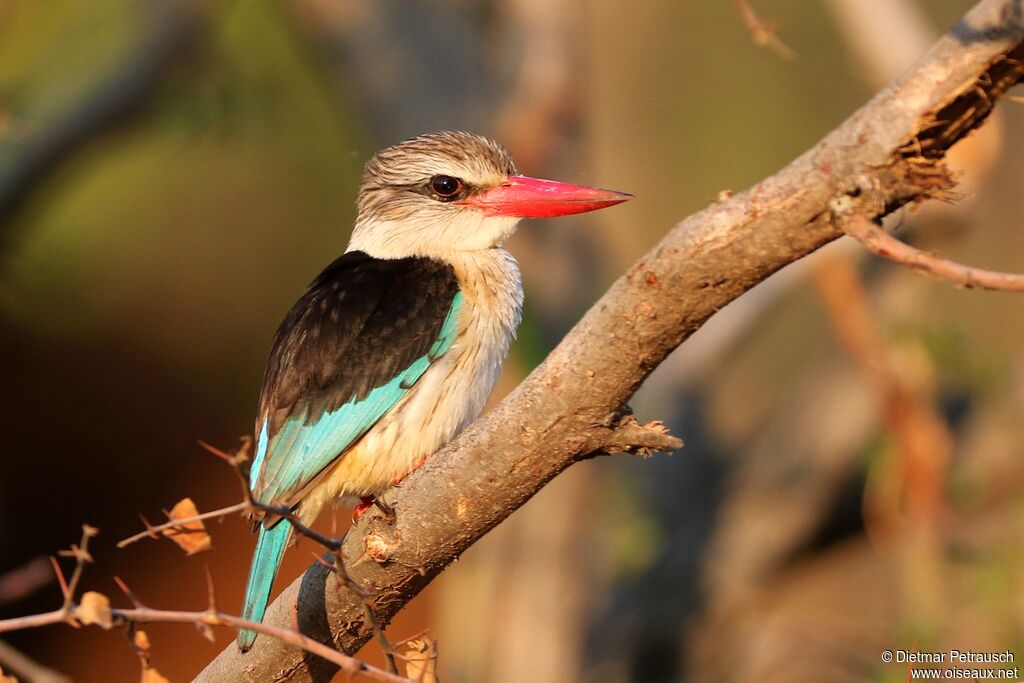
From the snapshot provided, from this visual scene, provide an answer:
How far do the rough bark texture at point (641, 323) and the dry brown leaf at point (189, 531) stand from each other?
6.7 inches

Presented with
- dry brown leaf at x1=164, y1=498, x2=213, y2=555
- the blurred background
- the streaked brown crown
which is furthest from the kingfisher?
the blurred background

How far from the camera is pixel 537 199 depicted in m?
2.83

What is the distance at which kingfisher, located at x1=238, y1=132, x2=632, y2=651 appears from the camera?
2402 millimetres

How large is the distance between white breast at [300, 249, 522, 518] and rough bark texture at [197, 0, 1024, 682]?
0.37 meters

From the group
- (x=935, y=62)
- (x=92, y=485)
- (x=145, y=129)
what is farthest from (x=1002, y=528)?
(x=92, y=485)

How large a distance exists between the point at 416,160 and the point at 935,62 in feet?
5.56

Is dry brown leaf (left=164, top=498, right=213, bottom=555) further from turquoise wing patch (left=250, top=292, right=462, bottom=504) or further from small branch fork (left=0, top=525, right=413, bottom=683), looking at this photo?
turquoise wing patch (left=250, top=292, right=462, bottom=504)

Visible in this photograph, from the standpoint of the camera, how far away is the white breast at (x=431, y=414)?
2.48 metres

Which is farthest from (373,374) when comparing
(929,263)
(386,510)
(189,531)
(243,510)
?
(929,263)

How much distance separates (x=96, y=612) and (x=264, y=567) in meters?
0.70

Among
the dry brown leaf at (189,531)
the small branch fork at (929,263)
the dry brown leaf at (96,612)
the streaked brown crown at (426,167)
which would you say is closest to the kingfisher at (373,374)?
the streaked brown crown at (426,167)

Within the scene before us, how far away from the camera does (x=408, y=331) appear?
2512mm

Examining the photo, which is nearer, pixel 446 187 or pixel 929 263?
pixel 929 263

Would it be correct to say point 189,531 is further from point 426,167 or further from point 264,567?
point 426,167
